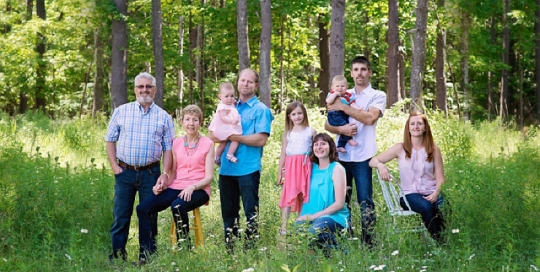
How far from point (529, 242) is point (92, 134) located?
12164 millimetres

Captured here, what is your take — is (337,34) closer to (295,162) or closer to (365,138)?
(365,138)

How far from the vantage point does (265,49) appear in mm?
19297

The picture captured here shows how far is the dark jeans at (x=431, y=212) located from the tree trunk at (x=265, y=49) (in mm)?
11756

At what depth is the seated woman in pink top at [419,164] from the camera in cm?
715

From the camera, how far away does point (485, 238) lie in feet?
24.0

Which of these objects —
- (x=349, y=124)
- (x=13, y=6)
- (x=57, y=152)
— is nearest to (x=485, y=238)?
(x=349, y=124)

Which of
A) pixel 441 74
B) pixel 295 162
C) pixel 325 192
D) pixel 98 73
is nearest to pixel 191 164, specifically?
pixel 295 162

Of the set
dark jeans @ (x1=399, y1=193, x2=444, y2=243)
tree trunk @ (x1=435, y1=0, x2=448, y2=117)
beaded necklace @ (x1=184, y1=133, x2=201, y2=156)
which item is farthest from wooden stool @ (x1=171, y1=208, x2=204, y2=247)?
tree trunk @ (x1=435, y1=0, x2=448, y2=117)

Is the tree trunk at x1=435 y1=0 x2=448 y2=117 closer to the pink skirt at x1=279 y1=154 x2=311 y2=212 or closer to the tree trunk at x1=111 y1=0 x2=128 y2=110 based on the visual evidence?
the tree trunk at x1=111 y1=0 x2=128 y2=110

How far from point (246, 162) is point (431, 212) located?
1.86m

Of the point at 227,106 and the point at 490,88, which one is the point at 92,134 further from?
the point at 490,88

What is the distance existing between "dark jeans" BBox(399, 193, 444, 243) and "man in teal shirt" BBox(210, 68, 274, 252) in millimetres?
1572

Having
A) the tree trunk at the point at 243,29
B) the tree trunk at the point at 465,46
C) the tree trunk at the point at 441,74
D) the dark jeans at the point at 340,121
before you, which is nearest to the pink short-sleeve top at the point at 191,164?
the dark jeans at the point at 340,121

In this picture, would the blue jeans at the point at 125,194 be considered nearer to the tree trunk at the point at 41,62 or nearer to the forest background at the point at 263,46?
the forest background at the point at 263,46
